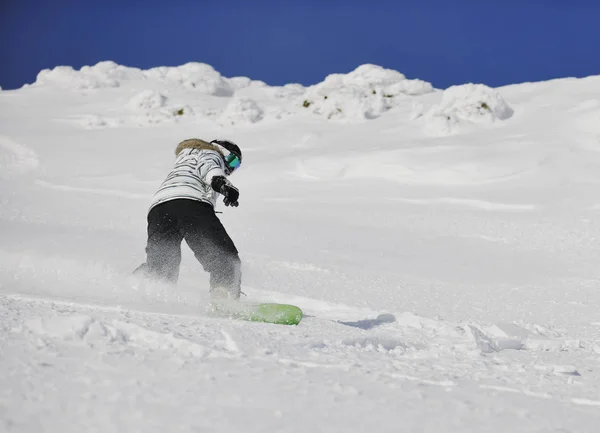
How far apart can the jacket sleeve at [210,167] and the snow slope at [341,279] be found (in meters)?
0.74

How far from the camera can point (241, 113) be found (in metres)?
20.4

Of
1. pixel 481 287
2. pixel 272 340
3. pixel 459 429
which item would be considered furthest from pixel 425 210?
pixel 459 429

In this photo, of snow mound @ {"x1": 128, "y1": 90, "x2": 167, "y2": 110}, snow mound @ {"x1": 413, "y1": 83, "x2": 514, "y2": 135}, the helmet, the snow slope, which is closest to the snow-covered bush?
snow mound @ {"x1": 128, "y1": 90, "x2": 167, "y2": 110}

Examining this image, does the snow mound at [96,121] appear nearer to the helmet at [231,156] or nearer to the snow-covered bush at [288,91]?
the snow-covered bush at [288,91]

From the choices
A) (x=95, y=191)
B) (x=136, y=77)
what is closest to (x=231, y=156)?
(x=95, y=191)

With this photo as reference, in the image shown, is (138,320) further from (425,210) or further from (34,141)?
(34,141)

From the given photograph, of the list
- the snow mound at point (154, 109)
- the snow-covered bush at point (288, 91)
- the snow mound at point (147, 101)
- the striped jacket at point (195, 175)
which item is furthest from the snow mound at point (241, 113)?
the striped jacket at point (195, 175)

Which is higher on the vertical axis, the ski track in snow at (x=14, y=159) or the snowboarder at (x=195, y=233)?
the ski track in snow at (x=14, y=159)

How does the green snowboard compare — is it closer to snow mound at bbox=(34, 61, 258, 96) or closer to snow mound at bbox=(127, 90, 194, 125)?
snow mound at bbox=(127, 90, 194, 125)

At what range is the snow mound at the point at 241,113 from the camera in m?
20.3

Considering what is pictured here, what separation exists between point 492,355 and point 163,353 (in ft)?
5.13

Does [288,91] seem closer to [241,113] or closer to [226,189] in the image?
→ [241,113]

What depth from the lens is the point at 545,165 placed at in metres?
12.0

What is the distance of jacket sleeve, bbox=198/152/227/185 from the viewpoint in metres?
4.10
